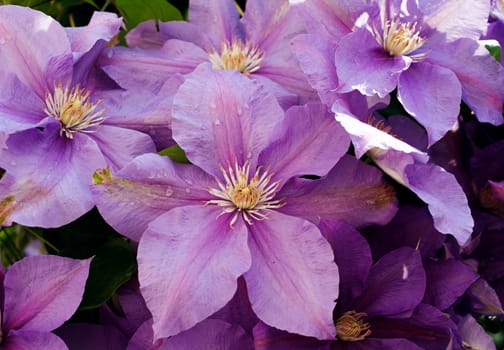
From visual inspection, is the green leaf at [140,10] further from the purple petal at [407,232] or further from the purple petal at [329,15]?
the purple petal at [407,232]

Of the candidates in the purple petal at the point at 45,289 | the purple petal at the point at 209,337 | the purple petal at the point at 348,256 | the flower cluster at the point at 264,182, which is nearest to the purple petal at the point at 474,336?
the flower cluster at the point at 264,182

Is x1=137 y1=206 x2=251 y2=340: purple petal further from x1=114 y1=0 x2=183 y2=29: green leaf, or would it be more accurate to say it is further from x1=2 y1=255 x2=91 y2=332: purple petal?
x1=114 y1=0 x2=183 y2=29: green leaf

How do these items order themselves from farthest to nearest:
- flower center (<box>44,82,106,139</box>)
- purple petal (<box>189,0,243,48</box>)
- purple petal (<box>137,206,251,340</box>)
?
1. purple petal (<box>189,0,243,48</box>)
2. flower center (<box>44,82,106,139</box>)
3. purple petal (<box>137,206,251,340</box>)

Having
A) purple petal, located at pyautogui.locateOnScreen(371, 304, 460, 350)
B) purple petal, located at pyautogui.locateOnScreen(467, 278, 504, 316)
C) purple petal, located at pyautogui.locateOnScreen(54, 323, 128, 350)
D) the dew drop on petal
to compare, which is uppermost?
the dew drop on petal

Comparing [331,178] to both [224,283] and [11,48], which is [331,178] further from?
[11,48]

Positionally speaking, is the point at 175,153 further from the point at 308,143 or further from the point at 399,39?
the point at 399,39

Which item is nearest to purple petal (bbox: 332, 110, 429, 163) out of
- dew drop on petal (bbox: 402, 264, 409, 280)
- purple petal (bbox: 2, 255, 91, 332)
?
dew drop on petal (bbox: 402, 264, 409, 280)

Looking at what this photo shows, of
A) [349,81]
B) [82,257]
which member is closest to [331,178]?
[349,81]
